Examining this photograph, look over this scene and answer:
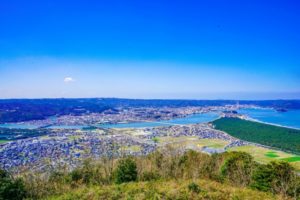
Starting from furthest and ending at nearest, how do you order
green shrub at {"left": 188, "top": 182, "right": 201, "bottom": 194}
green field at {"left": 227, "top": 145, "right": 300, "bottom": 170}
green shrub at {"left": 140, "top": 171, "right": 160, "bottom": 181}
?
green field at {"left": 227, "top": 145, "right": 300, "bottom": 170} < green shrub at {"left": 140, "top": 171, "right": 160, "bottom": 181} < green shrub at {"left": 188, "top": 182, "right": 201, "bottom": 194}

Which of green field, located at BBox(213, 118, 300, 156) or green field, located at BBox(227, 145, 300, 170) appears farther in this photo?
green field, located at BBox(213, 118, 300, 156)

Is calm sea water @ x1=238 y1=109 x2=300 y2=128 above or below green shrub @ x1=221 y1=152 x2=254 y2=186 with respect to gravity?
below

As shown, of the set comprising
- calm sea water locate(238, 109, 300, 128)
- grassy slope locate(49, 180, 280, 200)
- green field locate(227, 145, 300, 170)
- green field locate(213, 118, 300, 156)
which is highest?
grassy slope locate(49, 180, 280, 200)

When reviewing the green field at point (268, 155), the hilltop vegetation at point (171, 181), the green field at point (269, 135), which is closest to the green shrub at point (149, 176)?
the hilltop vegetation at point (171, 181)

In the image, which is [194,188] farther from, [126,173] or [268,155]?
[268,155]

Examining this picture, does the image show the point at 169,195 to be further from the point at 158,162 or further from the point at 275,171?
the point at 158,162

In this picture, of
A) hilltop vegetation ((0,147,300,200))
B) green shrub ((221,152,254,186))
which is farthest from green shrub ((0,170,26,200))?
green shrub ((221,152,254,186))

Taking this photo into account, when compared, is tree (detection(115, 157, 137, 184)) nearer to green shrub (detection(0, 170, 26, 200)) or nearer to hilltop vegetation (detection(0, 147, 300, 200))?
hilltop vegetation (detection(0, 147, 300, 200))

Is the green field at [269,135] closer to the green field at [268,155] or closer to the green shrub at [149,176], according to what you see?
the green field at [268,155]

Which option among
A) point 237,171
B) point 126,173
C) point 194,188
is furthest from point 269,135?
point 194,188
